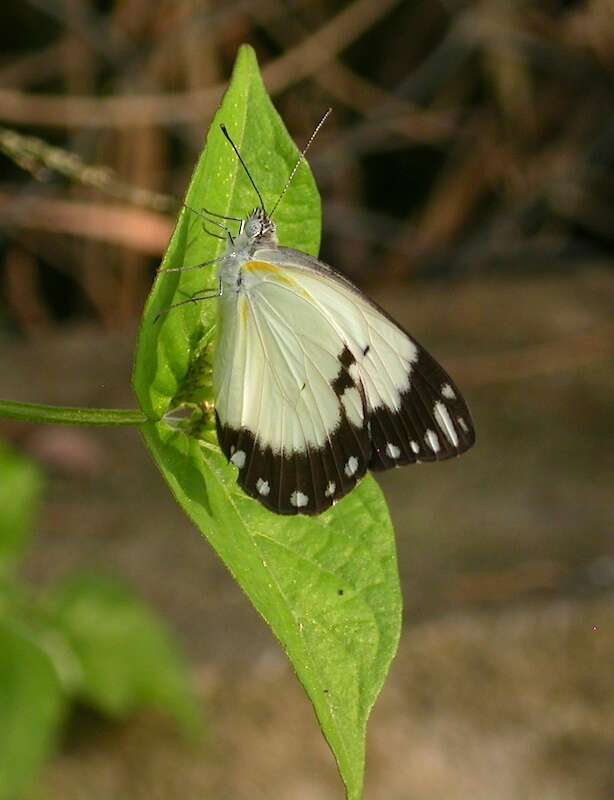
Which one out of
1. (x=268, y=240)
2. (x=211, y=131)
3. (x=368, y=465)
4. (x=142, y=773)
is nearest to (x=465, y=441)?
(x=368, y=465)

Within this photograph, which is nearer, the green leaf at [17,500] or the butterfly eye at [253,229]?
the butterfly eye at [253,229]

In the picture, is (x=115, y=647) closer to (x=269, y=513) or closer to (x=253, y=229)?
(x=269, y=513)

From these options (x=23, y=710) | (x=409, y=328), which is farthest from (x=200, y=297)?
(x=409, y=328)

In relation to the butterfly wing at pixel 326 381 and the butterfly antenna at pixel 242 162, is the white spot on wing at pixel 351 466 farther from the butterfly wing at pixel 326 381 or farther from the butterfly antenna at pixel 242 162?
the butterfly antenna at pixel 242 162

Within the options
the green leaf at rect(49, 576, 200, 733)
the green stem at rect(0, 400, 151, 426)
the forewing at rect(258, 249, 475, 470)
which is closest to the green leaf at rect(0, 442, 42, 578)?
the green leaf at rect(49, 576, 200, 733)

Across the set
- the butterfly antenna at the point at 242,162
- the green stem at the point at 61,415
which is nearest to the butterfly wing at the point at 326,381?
the butterfly antenna at the point at 242,162
